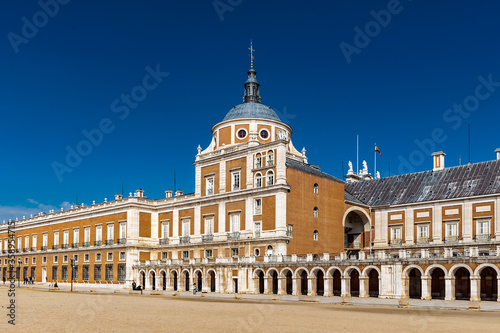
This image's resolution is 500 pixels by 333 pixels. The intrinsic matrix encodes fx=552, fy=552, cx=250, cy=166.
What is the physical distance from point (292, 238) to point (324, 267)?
8662 mm

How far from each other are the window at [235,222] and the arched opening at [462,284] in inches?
960

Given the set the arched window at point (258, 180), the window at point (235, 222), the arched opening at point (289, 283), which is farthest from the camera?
the window at point (235, 222)

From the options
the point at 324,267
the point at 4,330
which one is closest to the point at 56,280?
the point at 324,267

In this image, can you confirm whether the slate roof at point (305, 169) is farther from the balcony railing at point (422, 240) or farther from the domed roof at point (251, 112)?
the balcony railing at point (422, 240)

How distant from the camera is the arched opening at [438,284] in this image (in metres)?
49.7

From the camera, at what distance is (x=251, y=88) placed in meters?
76.9

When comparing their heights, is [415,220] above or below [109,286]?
above

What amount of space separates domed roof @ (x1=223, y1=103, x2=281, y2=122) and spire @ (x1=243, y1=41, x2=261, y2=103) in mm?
2391

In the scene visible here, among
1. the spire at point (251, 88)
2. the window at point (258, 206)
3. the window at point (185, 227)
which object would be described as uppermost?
the spire at point (251, 88)

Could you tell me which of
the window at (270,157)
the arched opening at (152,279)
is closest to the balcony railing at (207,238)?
the arched opening at (152,279)

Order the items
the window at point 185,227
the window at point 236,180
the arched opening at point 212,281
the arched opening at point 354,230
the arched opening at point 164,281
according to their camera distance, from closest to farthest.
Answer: the arched opening at point 212,281
the window at point 236,180
the arched opening at point 164,281
the arched opening at point 354,230
the window at point 185,227

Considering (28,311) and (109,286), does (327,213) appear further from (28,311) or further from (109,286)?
(28,311)

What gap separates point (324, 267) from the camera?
49844mm

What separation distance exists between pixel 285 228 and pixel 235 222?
8.03m
